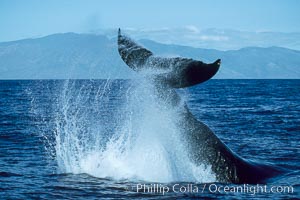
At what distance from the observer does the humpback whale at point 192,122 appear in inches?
321

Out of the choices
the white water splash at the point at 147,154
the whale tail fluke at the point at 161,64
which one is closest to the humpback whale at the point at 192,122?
the whale tail fluke at the point at 161,64

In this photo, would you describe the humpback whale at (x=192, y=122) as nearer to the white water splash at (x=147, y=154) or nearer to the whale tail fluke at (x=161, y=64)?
the whale tail fluke at (x=161, y=64)

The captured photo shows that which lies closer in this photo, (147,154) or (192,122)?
(192,122)

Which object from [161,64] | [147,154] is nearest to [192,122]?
[161,64]

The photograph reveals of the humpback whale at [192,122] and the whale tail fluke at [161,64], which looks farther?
the humpback whale at [192,122]

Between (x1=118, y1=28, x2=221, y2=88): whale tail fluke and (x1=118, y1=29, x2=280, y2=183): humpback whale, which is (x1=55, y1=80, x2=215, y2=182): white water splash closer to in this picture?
(x1=118, y1=29, x2=280, y2=183): humpback whale

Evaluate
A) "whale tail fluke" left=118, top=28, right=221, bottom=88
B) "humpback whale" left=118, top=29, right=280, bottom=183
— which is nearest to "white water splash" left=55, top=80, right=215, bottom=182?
"humpback whale" left=118, top=29, right=280, bottom=183

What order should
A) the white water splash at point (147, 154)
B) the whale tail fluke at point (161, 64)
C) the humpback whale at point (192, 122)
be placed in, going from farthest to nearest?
1. the white water splash at point (147, 154)
2. the humpback whale at point (192, 122)
3. the whale tail fluke at point (161, 64)

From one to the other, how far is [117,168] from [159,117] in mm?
1705

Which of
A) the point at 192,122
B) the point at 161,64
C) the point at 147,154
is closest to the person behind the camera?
the point at 161,64

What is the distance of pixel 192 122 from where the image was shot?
9391 mm

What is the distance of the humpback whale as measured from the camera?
816cm

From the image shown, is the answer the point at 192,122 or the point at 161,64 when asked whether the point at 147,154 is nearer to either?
the point at 192,122

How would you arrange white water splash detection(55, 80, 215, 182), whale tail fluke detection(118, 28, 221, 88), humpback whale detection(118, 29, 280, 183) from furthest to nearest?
1. white water splash detection(55, 80, 215, 182)
2. humpback whale detection(118, 29, 280, 183)
3. whale tail fluke detection(118, 28, 221, 88)
